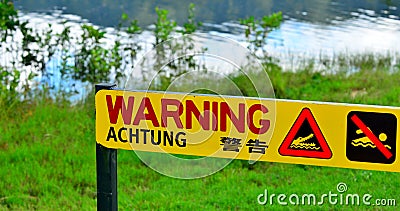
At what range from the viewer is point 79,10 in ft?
31.2

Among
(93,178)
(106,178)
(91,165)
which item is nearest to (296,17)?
(91,165)

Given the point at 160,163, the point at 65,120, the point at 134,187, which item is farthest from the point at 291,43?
the point at 160,163

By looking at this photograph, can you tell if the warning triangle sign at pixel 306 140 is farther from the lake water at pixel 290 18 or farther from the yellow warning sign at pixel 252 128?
the lake water at pixel 290 18

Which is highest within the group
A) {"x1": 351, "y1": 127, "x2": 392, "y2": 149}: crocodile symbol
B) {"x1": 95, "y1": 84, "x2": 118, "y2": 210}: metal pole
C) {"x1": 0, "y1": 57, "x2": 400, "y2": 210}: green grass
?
{"x1": 351, "y1": 127, "x2": 392, "y2": 149}: crocodile symbol

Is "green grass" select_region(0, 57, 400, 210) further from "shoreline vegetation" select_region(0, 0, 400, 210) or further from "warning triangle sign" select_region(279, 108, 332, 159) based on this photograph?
"warning triangle sign" select_region(279, 108, 332, 159)

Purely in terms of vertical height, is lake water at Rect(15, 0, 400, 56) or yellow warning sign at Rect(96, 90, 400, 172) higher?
yellow warning sign at Rect(96, 90, 400, 172)

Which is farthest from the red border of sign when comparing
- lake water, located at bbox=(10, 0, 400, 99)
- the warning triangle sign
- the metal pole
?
lake water, located at bbox=(10, 0, 400, 99)

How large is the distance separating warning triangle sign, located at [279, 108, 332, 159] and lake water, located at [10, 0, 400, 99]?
5157mm

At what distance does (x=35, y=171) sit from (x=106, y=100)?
6.35 ft

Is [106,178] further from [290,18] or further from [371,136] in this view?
[290,18]

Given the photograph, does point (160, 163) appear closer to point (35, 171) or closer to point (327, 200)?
point (327, 200)

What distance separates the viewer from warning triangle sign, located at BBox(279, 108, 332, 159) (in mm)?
1929

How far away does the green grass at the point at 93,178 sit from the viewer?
342cm

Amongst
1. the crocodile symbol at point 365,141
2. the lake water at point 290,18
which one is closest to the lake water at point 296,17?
the lake water at point 290,18
